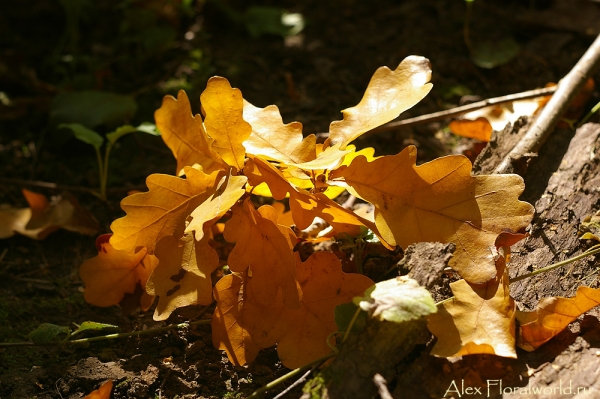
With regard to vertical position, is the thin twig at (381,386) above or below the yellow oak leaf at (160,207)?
below

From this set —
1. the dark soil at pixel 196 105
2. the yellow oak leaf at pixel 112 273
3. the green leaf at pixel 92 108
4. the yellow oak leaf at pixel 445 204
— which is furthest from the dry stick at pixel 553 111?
the green leaf at pixel 92 108

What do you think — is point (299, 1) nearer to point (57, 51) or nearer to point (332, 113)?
point (332, 113)

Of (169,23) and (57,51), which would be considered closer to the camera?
(57,51)

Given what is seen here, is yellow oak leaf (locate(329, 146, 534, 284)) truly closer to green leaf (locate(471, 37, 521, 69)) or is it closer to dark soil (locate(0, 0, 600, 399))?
dark soil (locate(0, 0, 600, 399))

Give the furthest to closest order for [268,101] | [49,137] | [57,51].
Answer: [57,51]
[268,101]
[49,137]

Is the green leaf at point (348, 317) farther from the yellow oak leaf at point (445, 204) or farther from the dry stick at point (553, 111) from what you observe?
the dry stick at point (553, 111)

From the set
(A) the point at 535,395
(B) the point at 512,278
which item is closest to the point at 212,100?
(B) the point at 512,278

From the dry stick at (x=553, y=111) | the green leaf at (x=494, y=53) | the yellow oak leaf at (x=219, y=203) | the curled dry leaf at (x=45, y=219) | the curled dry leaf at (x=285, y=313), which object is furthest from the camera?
the green leaf at (x=494, y=53)
